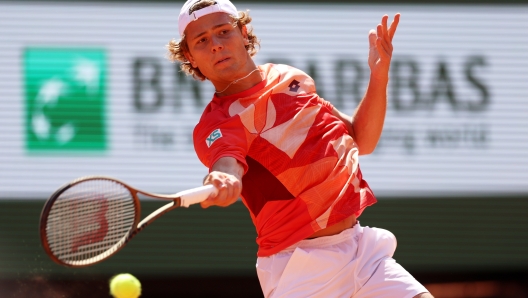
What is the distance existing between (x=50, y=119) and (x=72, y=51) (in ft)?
1.97

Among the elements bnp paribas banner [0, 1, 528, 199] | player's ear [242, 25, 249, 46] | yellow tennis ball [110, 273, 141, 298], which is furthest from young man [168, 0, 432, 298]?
bnp paribas banner [0, 1, 528, 199]

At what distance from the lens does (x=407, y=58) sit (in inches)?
259

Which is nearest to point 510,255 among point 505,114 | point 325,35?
point 505,114

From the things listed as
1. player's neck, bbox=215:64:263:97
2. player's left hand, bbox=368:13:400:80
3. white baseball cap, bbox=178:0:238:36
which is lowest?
player's neck, bbox=215:64:263:97

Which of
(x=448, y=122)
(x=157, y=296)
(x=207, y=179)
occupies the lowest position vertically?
(x=157, y=296)

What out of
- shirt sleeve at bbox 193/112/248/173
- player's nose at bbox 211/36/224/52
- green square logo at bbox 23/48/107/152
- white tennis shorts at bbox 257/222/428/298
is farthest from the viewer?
green square logo at bbox 23/48/107/152

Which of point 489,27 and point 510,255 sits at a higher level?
point 489,27

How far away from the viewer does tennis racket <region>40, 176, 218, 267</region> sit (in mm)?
2502

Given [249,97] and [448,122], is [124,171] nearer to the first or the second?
[448,122]

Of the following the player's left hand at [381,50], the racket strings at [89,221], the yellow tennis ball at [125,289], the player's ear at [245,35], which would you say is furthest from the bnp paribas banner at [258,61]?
the racket strings at [89,221]

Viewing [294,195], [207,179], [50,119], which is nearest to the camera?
[207,179]

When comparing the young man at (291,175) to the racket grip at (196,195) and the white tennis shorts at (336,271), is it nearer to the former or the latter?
the white tennis shorts at (336,271)

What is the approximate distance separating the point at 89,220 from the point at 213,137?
577 mm

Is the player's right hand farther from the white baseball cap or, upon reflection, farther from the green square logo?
the green square logo
